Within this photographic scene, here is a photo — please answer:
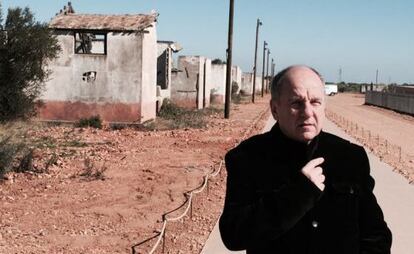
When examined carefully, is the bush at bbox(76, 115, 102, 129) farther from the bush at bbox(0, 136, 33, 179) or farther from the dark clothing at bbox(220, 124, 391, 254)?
the dark clothing at bbox(220, 124, 391, 254)

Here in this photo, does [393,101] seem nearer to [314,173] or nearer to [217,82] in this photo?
[217,82]

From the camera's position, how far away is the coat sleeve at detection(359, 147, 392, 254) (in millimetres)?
1968

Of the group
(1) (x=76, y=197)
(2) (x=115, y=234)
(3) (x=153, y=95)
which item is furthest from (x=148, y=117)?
(2) (x=115, y=234)

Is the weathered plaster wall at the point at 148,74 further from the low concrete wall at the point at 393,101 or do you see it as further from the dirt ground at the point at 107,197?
the low concrete wall at the point at 393,101

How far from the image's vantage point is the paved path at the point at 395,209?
6.64 meters

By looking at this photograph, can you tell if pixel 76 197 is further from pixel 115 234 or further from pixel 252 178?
pixel 252 178

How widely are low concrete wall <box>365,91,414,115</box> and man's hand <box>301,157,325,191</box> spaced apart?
4178 centimetres

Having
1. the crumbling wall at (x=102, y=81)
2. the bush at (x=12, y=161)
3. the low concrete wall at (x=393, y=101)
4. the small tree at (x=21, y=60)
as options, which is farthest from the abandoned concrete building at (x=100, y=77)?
the low concrete wall at (x=393, y=101)

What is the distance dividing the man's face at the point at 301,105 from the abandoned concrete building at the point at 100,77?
19724 millimetres

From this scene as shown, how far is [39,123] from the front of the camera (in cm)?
2075

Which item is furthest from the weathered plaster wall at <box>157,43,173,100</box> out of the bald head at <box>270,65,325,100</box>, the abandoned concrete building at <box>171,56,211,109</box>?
the bald head at <box>270,65,325,100</box>

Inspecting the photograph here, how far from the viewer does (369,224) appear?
78.2 inches

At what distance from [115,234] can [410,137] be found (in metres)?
20.1

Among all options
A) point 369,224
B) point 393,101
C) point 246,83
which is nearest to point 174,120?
point 369,224
